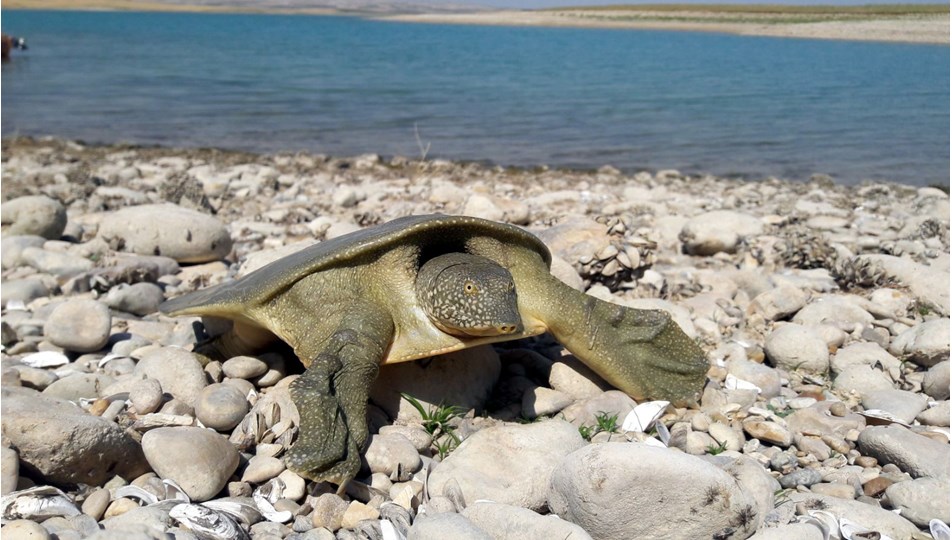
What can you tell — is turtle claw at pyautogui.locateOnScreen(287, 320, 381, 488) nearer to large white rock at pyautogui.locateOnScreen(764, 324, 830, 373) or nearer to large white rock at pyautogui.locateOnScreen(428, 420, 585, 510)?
large white rock at pyautogui.locateOnScreen(428, 420, 585, 510)

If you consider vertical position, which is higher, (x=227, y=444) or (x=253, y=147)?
(x=227, y=444)

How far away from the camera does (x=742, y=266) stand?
5.00m

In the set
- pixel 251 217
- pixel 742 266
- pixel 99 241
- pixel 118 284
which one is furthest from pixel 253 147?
pixel 742 266

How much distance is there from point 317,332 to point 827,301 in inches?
103

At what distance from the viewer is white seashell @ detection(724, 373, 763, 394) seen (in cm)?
324

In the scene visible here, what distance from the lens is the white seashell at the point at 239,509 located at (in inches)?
86.4

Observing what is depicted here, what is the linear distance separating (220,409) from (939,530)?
222 cm

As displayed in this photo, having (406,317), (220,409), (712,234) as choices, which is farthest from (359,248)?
(712,234)

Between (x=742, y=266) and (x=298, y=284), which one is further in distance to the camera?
(x=742, y=266)

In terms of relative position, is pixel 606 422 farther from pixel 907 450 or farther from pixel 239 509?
pixel 239 509

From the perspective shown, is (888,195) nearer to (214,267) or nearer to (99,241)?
(214,267)

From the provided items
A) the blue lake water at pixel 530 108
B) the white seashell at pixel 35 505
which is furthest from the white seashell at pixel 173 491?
the blue lake water at pixel 530 108

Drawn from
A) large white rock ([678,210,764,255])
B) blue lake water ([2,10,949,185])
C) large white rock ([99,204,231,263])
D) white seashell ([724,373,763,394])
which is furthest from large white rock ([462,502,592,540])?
blue lake water ([2,10,949,185])

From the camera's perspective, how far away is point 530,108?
569 inches
